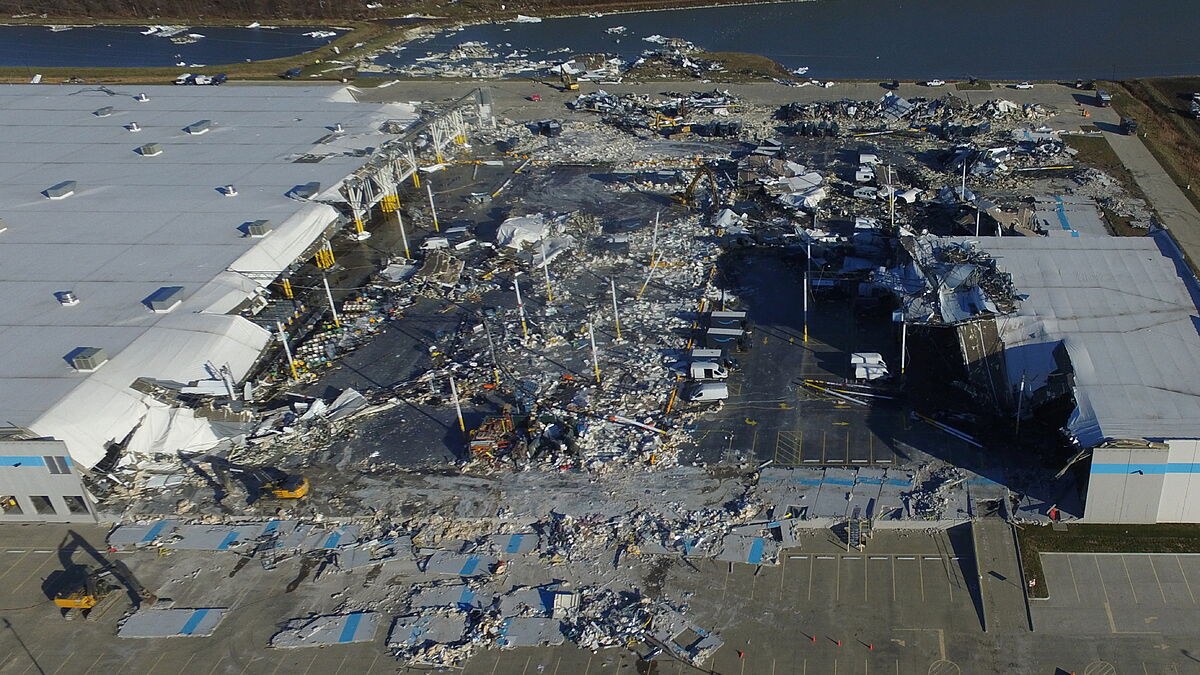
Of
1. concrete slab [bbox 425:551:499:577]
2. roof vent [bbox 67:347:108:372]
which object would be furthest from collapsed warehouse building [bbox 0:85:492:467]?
concrete slab [bbox 425:551:499:577]

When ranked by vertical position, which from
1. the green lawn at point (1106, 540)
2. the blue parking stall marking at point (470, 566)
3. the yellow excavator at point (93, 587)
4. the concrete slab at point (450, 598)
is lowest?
the green lawn at point (1106, 540)

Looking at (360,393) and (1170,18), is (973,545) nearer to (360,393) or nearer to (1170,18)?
(360,393)

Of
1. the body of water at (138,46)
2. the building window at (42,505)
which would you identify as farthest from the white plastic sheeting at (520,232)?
the body of water at (138,46)

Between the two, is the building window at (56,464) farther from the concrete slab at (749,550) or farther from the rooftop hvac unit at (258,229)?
the concrete slab at (749,550)

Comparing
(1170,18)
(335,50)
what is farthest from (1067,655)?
(1170,18)

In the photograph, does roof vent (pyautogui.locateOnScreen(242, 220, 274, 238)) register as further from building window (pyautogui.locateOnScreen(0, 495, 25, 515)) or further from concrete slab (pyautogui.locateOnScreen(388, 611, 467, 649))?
concrete slab (pyautogui.locateOnScreen(388, 611, 467, 649))

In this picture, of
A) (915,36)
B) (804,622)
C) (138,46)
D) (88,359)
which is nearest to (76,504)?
(88,359)

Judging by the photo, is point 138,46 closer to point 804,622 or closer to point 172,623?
point 172,623
